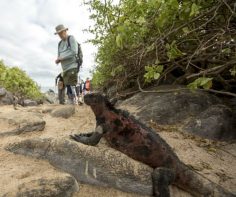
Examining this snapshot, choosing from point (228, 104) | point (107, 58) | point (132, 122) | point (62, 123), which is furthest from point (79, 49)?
point (132, 122)

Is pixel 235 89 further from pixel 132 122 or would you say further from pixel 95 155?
pixel 95 155

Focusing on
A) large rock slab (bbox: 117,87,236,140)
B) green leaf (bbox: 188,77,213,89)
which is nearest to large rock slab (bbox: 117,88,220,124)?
large rock slab (bbox: 117,87,236,140)

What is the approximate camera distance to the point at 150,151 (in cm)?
411

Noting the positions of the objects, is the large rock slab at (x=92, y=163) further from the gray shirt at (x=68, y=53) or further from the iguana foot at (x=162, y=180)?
the gray shirt at (x=68, y=53)

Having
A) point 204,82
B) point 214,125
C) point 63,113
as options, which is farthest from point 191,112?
point 204,82

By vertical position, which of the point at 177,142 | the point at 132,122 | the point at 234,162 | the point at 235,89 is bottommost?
the point at 234,162

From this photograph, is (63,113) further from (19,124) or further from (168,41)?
(168,41)

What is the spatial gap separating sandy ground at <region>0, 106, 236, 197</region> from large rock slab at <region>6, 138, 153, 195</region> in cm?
9

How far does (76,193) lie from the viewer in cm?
341

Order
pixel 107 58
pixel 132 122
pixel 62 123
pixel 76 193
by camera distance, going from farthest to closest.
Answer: pixel 107 58, pixel 62 123, pixel 132 122, pixel 76 193

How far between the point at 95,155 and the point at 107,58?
444cm

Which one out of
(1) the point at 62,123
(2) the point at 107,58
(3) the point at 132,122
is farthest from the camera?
(2) the point at 107,58

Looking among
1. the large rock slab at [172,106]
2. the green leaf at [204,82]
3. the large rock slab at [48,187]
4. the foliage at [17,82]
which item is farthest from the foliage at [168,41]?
the foliage at [17,82]

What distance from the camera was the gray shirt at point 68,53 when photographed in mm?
8195
